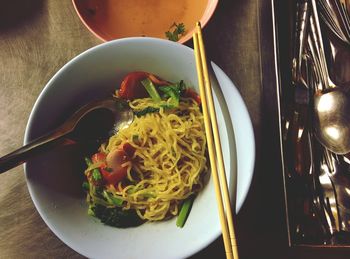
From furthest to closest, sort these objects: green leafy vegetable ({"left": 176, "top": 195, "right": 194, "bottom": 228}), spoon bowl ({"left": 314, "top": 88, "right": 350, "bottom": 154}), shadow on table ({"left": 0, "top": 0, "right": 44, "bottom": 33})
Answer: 1. shadow on table ({"left": 0, "top": 0, "right": 44, "bottom": 33})
2. spoon bowl ({"left": 314, "top": 88, "right": 350, "bottom": 154})
3. green leafy vegetable ({"left": 176, "top": 195, "right": 194, "bottom": 228})

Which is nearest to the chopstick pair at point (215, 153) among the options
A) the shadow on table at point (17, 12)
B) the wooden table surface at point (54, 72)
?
the wooden table surface at point (54, 72)

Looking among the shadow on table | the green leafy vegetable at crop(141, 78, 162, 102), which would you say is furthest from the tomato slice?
the shadow on table

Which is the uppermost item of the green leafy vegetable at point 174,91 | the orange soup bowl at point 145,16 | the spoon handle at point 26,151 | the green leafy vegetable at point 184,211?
the orange soup bowl at point 145,16

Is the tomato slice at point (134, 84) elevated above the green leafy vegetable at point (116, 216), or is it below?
above

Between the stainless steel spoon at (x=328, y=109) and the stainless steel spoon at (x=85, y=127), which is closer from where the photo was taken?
the stainless steel spoon at (x=85, y=127)

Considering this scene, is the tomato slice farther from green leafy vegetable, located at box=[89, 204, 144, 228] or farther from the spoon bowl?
the spoon bowl

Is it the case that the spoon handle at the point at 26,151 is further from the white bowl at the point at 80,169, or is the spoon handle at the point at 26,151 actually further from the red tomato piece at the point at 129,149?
the red tomato piece at the point at 129,149

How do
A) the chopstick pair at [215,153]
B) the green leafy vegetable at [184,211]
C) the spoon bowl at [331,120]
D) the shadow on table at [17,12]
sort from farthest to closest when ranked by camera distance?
the shadow on table at [17,12], the spoon bowl at [331,120], the green leafy vegetable at [184,211], the chopstick pair at [215,153]
